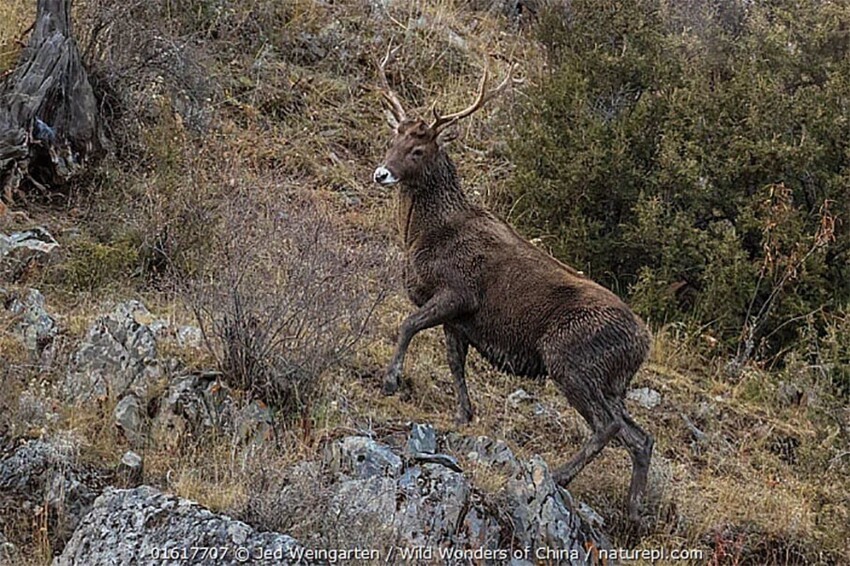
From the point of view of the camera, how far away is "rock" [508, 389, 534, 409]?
9078 millimetres

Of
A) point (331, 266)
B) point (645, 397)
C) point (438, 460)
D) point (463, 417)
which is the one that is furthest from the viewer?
point (645, 397)

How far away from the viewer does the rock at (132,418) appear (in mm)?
7039

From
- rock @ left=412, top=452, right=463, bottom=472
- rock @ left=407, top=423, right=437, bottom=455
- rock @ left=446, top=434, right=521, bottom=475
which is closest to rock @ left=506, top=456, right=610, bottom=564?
rock @ left=446, top=434, right=521, bottom=475

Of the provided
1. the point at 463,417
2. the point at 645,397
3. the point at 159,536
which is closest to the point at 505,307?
the point at 463,417

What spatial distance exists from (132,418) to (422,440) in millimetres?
1639

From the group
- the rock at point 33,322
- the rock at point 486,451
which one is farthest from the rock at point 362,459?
the rock at point 33,322

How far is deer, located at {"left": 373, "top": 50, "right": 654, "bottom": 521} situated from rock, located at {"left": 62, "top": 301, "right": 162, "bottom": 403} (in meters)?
1.55

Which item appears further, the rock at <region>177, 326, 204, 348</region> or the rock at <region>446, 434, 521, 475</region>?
the rock at <region>177, 326, 204, 348</region>

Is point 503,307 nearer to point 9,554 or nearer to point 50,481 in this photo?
point 50,481

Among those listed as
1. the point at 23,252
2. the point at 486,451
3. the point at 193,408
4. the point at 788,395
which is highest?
the point at 193,408

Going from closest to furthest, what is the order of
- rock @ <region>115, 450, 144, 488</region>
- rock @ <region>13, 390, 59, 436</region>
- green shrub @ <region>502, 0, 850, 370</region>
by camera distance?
rock @ <region>115, 450, 144, 488</region>
rock @ <region>13, 390, 59, 436</region>
green shrub @ <region>502, 0, 850, 370</region>

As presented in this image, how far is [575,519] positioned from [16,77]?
6864 millimetres

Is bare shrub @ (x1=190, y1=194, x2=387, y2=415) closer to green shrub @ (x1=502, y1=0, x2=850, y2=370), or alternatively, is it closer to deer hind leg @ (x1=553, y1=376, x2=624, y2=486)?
deer hind leg @ (x1=553, y1=376, x2=624, y2=486)

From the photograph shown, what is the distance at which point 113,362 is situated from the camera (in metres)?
7.57
